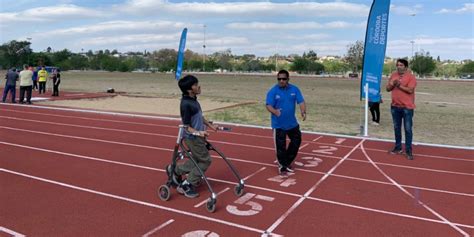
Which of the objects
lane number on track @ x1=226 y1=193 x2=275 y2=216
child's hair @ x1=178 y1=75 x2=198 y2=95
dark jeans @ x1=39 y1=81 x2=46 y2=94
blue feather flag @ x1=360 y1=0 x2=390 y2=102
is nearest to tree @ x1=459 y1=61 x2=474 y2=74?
dark jeans @ x1=39 y1=81 x2=46 y2=94

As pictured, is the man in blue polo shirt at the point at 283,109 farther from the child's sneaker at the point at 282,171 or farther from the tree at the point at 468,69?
the tree at the point at 468,69

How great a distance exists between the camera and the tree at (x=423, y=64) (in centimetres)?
9447

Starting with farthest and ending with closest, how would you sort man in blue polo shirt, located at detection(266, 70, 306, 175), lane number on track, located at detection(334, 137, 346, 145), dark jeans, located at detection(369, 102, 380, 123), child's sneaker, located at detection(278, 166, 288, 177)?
dark jeans, located at detection(369, 102, 380, 123) → lane number on track, located at detection(334, 137, 346, 145) → child's sneaker, located at detection(278, 166, 288, 177) → man in blue polo shirt, located at detection(266, 70, 306, 175)

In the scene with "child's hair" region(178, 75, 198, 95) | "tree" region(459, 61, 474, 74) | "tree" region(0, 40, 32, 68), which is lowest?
"child's hair" region(178, 75, 198, 95)

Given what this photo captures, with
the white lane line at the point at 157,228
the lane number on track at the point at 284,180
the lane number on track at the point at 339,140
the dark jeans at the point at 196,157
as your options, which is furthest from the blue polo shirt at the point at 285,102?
the lane number on track at the point at 339,140

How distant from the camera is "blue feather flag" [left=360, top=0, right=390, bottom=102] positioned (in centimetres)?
1056

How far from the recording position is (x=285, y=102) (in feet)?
21.2

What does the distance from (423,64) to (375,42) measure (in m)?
93.8

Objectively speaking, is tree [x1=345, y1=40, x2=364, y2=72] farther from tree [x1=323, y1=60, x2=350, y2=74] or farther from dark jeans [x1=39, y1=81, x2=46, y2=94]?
dark jeans [x1=39, y1=81, x2=46, y2=94]

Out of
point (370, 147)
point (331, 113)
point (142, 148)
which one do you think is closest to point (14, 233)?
point (142, 148)

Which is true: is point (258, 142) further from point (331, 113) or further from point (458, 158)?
point (331, 113)

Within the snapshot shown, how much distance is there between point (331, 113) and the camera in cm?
1620

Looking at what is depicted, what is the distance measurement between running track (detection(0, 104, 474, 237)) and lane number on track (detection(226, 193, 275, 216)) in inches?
0.5

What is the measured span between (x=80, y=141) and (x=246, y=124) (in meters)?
4.96
